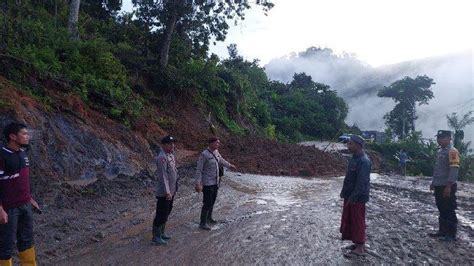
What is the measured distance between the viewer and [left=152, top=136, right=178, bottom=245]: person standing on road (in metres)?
6.58

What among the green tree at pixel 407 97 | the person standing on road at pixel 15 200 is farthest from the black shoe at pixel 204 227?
the green tree at pixel 407 97

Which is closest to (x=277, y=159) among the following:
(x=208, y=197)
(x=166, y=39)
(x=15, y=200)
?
(x=166, y=39)

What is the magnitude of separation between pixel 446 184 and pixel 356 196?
2225 millimetres

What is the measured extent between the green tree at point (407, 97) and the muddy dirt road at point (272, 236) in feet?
134

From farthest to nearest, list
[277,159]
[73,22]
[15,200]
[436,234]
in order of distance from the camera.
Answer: [277,159]
[73,22]
[436,234]
[15,200]

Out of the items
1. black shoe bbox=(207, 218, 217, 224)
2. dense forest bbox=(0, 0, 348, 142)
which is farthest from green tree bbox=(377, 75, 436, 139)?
black shoe bbox=(207, 218, 217, 224)

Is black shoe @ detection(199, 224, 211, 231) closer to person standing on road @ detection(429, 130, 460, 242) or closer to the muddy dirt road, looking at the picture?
the muddy dirt road

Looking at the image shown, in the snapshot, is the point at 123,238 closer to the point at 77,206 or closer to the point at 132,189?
the point at 77,206

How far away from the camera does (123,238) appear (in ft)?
22.9

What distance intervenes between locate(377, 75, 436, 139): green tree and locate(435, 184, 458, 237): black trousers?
4357cm

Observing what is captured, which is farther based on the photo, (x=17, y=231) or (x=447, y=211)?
(x=447, y=211)

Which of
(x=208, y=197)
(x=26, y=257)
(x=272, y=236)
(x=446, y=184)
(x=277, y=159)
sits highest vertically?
(x=446, y=184)

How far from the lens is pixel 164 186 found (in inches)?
259

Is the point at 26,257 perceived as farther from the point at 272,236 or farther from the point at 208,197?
the point at 272,236
